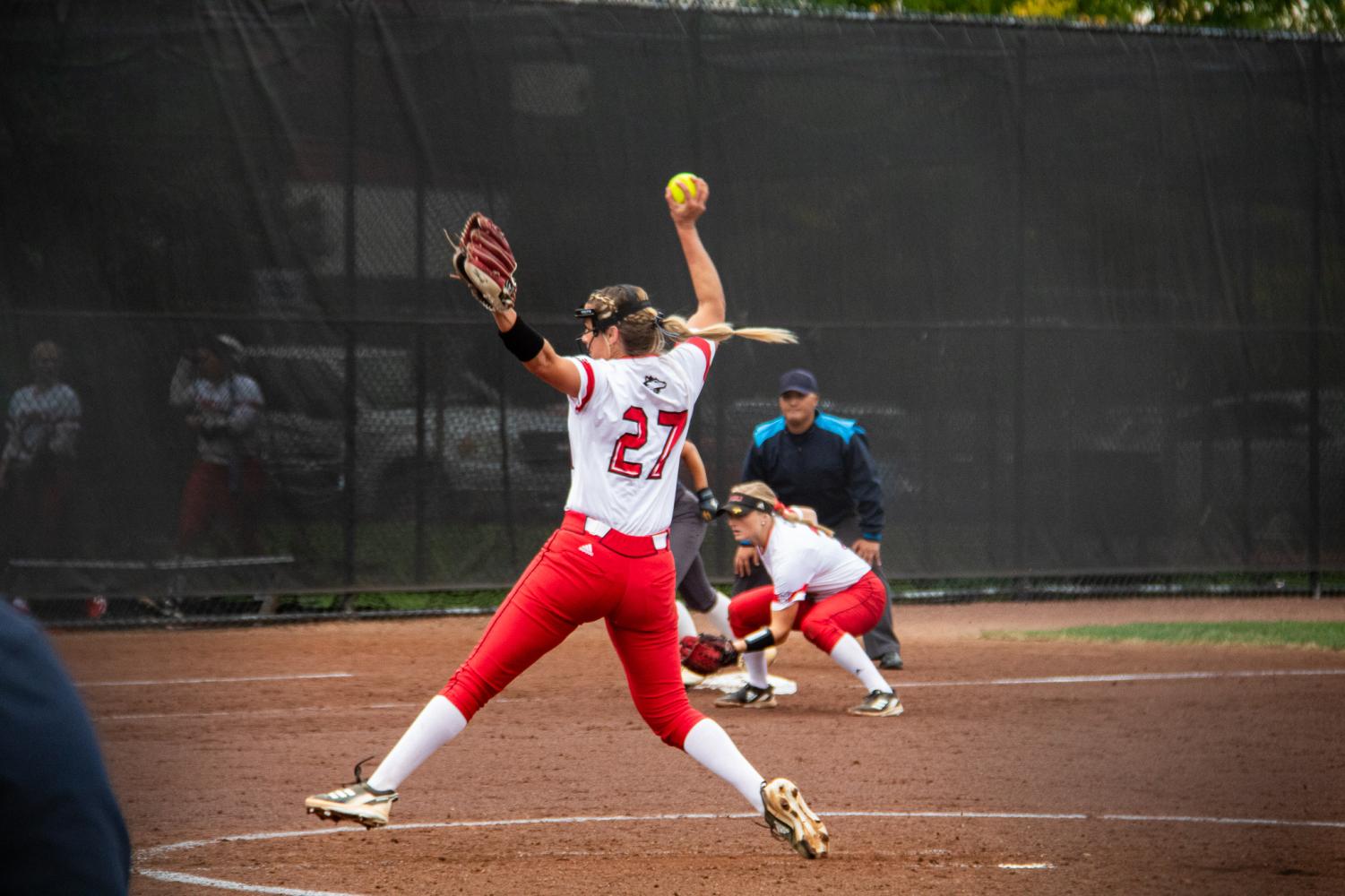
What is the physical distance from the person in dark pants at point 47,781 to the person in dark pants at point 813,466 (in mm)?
8376

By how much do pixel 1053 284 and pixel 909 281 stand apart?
1.41 m

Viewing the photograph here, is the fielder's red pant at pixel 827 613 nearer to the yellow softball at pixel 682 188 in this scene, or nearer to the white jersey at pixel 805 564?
the white jersey at pixel 805 564

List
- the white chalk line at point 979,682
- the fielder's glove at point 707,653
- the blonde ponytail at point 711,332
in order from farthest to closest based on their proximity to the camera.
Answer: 1. the white chalk line at point 979,682
2. the fielder's glove at point 707,653
3. the blonde ponytail at point 711,332

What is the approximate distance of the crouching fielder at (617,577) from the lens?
5242 mm

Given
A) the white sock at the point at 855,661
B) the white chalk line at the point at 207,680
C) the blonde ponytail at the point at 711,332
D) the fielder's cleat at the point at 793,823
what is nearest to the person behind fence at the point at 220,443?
the white chalk line at the point at 207,680

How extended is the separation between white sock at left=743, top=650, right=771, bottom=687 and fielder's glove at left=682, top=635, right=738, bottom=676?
0.51 metres

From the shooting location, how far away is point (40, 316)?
456 inches

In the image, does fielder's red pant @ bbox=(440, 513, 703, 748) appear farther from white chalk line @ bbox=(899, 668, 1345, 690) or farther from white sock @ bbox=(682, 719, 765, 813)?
white chalk line @ bbox=(899, 668, 1345, 690)

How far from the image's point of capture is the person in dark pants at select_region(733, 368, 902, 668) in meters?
10.0

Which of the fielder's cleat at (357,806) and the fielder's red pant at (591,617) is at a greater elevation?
the fielder's red pant at (591,617)

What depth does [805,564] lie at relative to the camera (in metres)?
8.47

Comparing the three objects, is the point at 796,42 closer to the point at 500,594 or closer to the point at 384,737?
the point at 500,594

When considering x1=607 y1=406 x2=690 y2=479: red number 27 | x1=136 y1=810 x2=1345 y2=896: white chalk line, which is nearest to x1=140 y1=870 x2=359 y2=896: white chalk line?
x1=136 y1=810 x2=1345 y2=896: white chalk line

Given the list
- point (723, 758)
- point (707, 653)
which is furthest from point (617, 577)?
point (707, 653)
